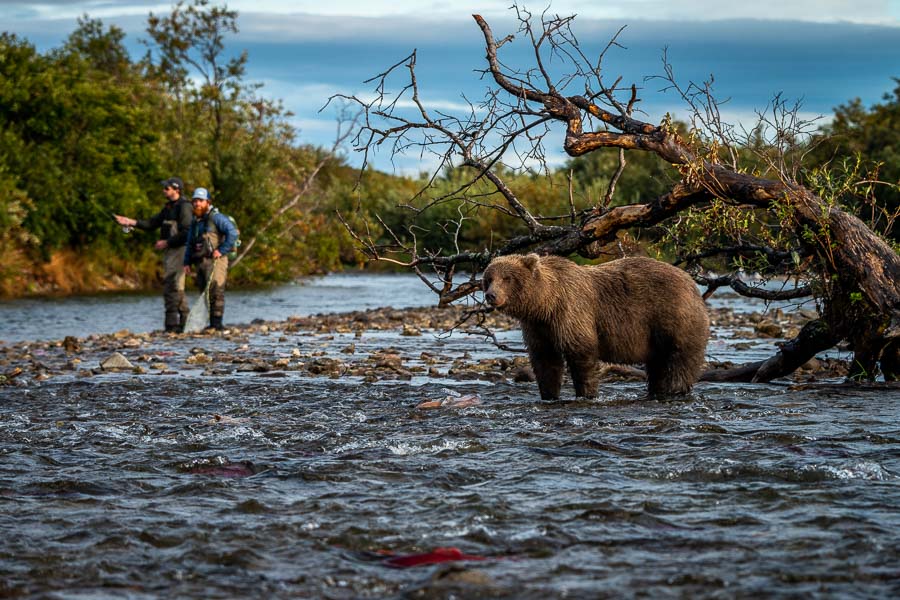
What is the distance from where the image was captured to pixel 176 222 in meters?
18.4

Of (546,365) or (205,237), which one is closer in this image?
(546,365)

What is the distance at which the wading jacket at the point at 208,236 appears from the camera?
18375 millimetres

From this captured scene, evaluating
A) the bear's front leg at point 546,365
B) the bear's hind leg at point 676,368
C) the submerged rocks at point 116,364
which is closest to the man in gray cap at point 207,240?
the submerged rocks at point 116,364

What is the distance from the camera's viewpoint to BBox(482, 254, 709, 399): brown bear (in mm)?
9391

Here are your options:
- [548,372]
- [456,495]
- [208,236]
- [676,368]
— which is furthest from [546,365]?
[208,236]

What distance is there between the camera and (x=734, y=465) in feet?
21.2

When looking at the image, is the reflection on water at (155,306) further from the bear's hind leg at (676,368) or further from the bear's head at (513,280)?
the bear's hind leg at (676,368)

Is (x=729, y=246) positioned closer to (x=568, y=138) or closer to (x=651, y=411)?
(x=568, y=138)

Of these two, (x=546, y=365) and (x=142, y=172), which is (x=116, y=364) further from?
(x=142, y=172)

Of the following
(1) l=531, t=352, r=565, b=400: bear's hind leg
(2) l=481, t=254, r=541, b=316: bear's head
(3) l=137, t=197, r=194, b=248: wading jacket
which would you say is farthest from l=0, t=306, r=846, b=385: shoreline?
(2) l=481, t=254, r=541, b=316: bear's head

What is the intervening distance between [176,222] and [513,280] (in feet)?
35.1

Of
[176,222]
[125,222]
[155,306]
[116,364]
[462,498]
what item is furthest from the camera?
[155,306]

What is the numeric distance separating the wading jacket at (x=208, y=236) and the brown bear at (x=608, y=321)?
995 cm

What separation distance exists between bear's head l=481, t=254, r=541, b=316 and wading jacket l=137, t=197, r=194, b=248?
10.4 meters
